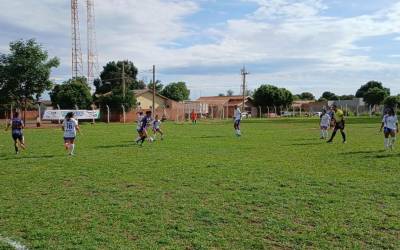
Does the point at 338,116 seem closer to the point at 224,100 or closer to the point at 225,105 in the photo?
the point at 225,105

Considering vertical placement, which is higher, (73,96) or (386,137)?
(73,96)

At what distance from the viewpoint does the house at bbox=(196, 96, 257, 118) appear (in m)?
88.5

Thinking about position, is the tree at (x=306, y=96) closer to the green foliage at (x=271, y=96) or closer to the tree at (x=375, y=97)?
the tree at (x=375, y=97)

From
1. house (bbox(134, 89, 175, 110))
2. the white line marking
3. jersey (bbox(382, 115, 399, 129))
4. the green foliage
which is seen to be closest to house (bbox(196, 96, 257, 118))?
the green foliage

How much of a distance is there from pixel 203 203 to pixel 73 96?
54100 mm

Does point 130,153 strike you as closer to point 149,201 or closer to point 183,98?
point 149,201

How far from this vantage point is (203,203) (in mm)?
8594

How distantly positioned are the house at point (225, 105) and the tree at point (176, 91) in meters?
4.49

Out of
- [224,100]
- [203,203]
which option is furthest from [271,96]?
[203,203]

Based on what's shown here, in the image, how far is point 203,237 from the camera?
6531mm

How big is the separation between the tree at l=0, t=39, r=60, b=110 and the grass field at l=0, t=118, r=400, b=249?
34.8 m

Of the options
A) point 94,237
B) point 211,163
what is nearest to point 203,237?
point 94,237

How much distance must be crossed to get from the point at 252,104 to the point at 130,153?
287 ft

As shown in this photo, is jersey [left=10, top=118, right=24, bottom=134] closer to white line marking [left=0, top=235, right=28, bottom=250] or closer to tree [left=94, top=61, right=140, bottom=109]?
white line marking [left=0, top=235, right=28, bottom=250]
